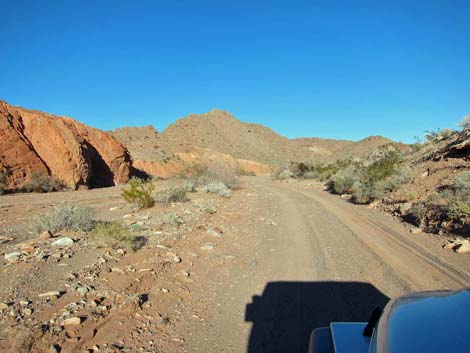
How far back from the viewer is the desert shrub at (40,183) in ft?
53.8

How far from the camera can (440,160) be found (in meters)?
13.9

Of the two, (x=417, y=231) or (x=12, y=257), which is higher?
(x=417, y=231)

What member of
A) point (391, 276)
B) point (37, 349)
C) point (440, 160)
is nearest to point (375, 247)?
point (391, 276)

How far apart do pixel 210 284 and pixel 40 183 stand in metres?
15.3

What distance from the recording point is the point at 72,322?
138 inches

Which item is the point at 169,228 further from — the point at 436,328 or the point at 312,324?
the point at 436,328

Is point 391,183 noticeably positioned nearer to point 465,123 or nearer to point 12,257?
point 465,123

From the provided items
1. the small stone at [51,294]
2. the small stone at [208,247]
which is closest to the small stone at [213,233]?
the small stone at [208,247]

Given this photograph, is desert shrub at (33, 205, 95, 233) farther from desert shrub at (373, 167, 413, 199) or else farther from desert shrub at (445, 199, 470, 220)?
desert shrub at (373, 167, 413, 199)

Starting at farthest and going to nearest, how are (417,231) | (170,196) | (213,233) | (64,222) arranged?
(170,196) < (417,231) < (213,233) < (64,222)

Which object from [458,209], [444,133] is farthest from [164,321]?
[444,133]

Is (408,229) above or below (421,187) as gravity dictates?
below

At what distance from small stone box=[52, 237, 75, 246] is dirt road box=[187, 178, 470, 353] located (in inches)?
120

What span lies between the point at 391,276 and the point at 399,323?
391 centimetres
